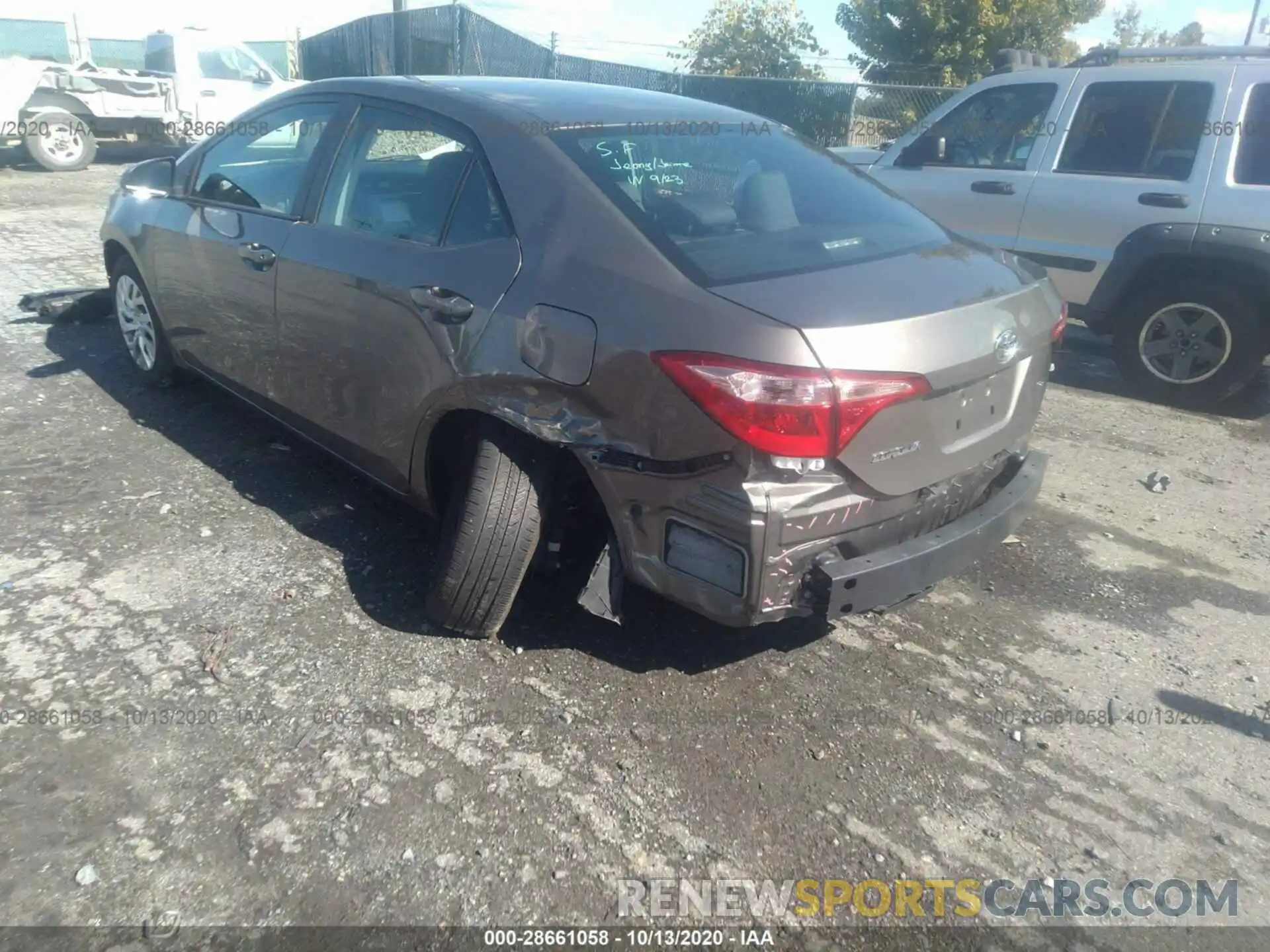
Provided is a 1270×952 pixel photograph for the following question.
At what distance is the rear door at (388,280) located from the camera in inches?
125

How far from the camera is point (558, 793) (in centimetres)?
274

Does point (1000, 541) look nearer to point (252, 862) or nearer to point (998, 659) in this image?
point (998, 659)

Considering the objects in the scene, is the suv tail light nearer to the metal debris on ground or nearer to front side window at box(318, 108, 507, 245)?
front side window at box(318, 108, 507, 245)

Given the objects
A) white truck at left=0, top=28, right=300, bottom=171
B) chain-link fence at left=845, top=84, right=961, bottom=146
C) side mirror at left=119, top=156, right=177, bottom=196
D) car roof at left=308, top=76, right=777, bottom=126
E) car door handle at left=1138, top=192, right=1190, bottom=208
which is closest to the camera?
car roof at left=308, top=76, right=777, bottom=126

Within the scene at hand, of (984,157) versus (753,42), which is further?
(753,42)

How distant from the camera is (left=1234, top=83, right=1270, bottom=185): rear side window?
18.5 feet

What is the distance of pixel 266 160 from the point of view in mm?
4375

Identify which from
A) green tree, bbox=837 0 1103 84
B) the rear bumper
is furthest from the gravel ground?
green tree, bbox=837 0 1103 84

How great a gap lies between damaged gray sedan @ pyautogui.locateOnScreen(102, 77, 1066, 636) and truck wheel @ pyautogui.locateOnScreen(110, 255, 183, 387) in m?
1.25

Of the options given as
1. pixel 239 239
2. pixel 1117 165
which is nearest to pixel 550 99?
pixel 239 239

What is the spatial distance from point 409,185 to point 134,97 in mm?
13972

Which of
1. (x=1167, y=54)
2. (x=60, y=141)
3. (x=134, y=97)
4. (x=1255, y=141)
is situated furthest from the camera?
(x=134, y=97)

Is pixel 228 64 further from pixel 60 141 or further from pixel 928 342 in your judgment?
pixel 928 342

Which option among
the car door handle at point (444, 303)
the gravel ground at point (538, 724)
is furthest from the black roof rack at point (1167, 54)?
the car door handle at point (444, 303)
